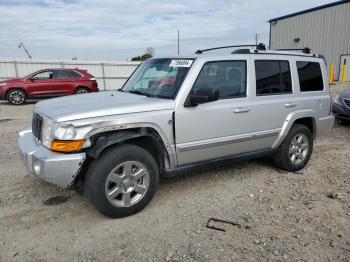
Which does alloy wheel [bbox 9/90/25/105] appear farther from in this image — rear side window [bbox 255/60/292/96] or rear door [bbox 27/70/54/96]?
rear side window [bbox 255/60/292/96]

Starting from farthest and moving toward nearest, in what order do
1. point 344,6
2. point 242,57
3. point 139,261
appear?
point 344,6 → point 242,57 → point 139,261

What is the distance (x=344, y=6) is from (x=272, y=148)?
23.7 metres

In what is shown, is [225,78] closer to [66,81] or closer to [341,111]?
[341,111]

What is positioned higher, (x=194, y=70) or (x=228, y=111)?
(x=194, y=70)

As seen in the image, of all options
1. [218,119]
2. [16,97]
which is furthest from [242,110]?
[16,97]

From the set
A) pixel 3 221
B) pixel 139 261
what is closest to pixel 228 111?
pixel 139 261

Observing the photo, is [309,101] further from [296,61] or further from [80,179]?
[80,179]

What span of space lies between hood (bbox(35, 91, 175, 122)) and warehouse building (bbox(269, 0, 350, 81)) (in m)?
24.4

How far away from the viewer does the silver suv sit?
325 centimetres

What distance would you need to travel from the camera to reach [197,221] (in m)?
3.55

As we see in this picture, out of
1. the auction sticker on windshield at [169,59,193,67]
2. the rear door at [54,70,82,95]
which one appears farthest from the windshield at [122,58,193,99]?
the rear door at [54,70,82,95]

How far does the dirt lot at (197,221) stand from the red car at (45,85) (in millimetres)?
9626

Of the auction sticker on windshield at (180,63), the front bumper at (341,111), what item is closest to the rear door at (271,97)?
the auction sticker on windshield at (180,63)

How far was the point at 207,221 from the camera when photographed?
3549mm
